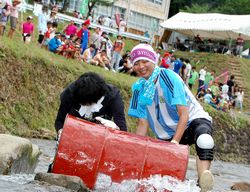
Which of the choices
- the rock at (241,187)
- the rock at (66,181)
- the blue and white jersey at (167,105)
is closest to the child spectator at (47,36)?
the rock at (241,187)

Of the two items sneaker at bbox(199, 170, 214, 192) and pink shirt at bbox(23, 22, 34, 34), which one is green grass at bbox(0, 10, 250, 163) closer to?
pink shirt at bbox(23, 22, 34, 34)

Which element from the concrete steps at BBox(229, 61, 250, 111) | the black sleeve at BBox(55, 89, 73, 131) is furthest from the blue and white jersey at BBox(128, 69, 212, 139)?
the concrete steps at BBox(229, 61, 250, 111)

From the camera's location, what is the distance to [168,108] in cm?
713

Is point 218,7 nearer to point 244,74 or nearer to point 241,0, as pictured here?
point 241,0

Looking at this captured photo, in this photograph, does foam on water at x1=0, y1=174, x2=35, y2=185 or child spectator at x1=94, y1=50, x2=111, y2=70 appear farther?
child spectator at x1=94, y1=50, x2=111, y2=70

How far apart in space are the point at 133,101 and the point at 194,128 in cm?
76

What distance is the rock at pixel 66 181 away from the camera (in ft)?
21.0

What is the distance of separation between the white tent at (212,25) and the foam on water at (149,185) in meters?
36.2

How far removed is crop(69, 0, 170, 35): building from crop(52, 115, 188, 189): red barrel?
4254 centimetres

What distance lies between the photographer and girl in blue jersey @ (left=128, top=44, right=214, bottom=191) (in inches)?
273

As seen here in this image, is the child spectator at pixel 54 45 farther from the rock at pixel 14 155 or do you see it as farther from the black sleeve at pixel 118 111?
A: the black sleeve at pixel 118 111

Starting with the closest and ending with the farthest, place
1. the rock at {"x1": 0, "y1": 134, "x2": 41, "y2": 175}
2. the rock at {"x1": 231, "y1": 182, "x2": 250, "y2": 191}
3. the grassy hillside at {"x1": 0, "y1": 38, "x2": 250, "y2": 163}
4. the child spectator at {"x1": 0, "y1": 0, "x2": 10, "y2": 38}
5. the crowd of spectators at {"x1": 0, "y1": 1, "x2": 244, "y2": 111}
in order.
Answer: the rock at {"x1": 0, "y1": 134, "x2": 41, "y2": 175} → the rock at {"x1": 231, "y1": 182, "x2": 250, "y2": 191} → the grassy hillside at {"x1": 0, "y1": 38, "x2": 250, "y2": 163} → the child spectator at {"x1": 0, "y1": 0, "x2": 10, "y2": 38} → the crowd of spectators at {"x1": 0, "y1": 1, "x2": 244, "y2": 111}

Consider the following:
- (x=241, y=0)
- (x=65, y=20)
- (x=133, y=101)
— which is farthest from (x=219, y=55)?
(x=133, y=101)

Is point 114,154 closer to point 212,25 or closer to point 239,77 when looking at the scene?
point 239,77
